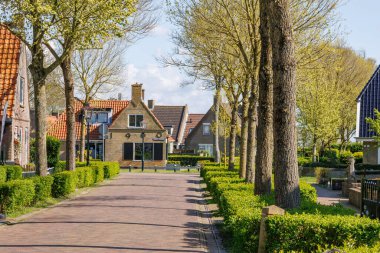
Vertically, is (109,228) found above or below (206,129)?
below

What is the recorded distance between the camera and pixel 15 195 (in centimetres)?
1748

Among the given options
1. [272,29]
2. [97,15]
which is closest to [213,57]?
[97,15]

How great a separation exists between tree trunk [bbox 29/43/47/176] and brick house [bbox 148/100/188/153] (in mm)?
58773

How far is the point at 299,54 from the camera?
24938 millimetres

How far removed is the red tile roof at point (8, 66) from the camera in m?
34.4

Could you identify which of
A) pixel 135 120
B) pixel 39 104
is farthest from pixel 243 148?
pixel 135 120

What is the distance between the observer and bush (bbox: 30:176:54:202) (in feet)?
65.9

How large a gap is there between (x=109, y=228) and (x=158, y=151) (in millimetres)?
49116

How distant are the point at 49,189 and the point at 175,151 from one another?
188 ft

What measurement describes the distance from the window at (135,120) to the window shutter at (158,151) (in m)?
2.65

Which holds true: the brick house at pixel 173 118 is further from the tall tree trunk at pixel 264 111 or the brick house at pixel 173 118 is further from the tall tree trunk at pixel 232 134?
the tall tree trunk at pixel 264 111

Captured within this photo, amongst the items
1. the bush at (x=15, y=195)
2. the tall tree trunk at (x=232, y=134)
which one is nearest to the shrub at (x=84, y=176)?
the tall tree trunk at (x=232, y=134)

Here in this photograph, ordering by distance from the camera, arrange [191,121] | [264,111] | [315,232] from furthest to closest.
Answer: [191,121] → [264,111] → [315,232]

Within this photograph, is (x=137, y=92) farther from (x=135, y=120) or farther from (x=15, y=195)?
(x=15, y=195)
